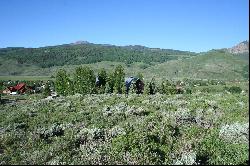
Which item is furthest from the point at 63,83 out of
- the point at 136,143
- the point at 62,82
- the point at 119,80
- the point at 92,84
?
the point at 136,143

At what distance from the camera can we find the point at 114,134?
17.2 m

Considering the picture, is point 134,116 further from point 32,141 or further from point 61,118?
point 32,141

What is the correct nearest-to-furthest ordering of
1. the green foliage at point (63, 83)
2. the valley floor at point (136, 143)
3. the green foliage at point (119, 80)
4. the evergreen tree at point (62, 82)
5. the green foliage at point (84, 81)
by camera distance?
1. the valley floor at point (136, 143)
2. the green foliage at point (84, 81)
3. the green foliage at point (119, 80)
4. the green foliage at point (63, 83)
5. the evergreen tree at point (62, 82)

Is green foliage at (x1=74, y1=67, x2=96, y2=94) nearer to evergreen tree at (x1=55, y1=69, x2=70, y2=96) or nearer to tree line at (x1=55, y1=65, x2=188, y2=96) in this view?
tree line at (x1=55, y1=65, x2=188, y2=96)

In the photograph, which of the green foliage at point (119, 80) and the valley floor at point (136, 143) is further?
the green foliage at point (119, 80)

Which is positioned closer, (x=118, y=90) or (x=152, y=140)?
(x=152, y=140)

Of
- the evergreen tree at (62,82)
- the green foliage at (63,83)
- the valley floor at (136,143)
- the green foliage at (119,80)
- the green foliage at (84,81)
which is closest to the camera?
the valley floor at (136,143)

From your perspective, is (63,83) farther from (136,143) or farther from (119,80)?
(136,143)

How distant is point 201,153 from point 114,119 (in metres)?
9.26

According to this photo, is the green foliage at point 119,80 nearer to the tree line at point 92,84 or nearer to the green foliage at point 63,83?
the tree line at point 92,84

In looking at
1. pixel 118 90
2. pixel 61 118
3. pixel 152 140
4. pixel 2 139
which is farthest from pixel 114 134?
pixel 118 90

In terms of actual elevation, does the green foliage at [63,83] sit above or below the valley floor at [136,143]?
below

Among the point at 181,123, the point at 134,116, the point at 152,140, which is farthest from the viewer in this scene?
the point at 134,116

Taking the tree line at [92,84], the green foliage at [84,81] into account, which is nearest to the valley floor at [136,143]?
the tree line at [92,84]
